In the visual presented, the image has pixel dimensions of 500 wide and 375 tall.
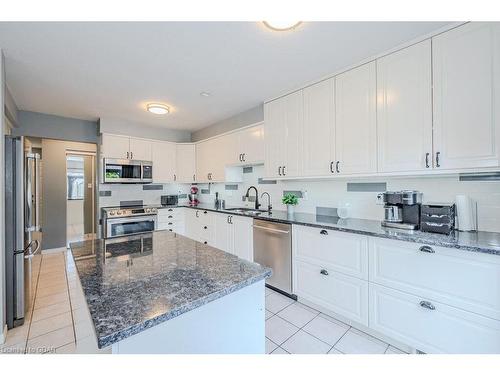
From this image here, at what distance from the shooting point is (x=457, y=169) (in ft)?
5.62

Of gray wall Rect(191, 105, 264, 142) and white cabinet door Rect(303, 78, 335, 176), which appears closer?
white cabinet door Rect(303, 78, 335, 176)

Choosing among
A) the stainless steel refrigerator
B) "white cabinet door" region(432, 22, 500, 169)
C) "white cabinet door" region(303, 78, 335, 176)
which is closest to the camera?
"white cabinet door" region(432, 22, 500, 169)

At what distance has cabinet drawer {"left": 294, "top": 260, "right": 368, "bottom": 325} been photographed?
1.97 metres

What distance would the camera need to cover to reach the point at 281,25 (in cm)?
167

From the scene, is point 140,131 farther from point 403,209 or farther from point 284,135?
point 403,209

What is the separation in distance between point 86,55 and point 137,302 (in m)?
2.31

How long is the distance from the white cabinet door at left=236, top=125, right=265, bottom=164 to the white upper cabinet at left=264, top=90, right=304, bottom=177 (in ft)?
0.57

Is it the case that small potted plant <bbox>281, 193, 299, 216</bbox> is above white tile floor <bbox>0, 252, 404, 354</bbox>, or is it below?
above

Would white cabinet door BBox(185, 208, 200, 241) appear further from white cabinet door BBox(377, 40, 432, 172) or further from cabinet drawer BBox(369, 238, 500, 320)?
white cabinet door BBox(377, 40, 432, 172)

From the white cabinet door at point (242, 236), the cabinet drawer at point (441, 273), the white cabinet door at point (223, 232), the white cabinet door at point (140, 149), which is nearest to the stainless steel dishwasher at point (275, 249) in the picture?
the white cabinet door at point (242, 236)

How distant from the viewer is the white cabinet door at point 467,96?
5.13ft

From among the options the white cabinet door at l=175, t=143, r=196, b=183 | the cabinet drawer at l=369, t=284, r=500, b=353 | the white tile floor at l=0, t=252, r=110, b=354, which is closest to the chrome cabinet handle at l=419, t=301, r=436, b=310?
the cabinet drawer at l=369, t=284, r=500, b=353
